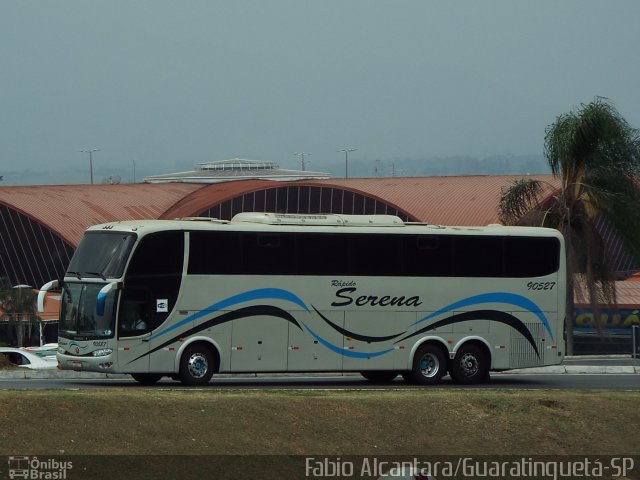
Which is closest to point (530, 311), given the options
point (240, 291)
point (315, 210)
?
point (240, 291)

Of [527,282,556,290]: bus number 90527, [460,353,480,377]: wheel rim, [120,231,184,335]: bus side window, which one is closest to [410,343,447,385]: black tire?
[460,353,480,377]: wheel rim

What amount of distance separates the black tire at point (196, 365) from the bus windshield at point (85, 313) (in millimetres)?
1718

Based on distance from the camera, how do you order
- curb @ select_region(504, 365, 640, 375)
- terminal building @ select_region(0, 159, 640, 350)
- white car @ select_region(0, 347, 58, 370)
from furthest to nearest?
terminal building @ select_region(0, 159, 640, 350) < white car @ select_region(0, 347, 58, 370) < curb @ select_region(504, 365, 640, 375)

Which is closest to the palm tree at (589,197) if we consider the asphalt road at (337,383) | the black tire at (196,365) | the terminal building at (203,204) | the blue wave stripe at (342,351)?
the asphalt road at (337,383)

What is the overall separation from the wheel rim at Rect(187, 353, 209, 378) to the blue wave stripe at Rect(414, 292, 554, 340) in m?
5.05

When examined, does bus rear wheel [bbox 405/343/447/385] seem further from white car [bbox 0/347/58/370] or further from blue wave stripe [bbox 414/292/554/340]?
white car [bbox 0/347/58/370]

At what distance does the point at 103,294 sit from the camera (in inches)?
991

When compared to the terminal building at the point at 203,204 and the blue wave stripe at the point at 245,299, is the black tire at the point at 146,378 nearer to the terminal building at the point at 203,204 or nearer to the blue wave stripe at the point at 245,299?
the blue wave stripe at the point at 245,299

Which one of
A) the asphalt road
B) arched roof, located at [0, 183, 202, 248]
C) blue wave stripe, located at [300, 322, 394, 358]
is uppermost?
arched roof, located at [0, 183, 202, 248]

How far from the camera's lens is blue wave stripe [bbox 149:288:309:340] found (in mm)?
25750

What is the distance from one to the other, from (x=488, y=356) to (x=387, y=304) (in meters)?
2.89

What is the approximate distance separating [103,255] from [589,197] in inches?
838

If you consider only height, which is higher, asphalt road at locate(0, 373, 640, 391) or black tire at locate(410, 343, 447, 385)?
black tire at locate(410, 343, 447, 385)

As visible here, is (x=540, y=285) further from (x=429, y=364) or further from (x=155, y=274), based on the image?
(x=155, y=274)
